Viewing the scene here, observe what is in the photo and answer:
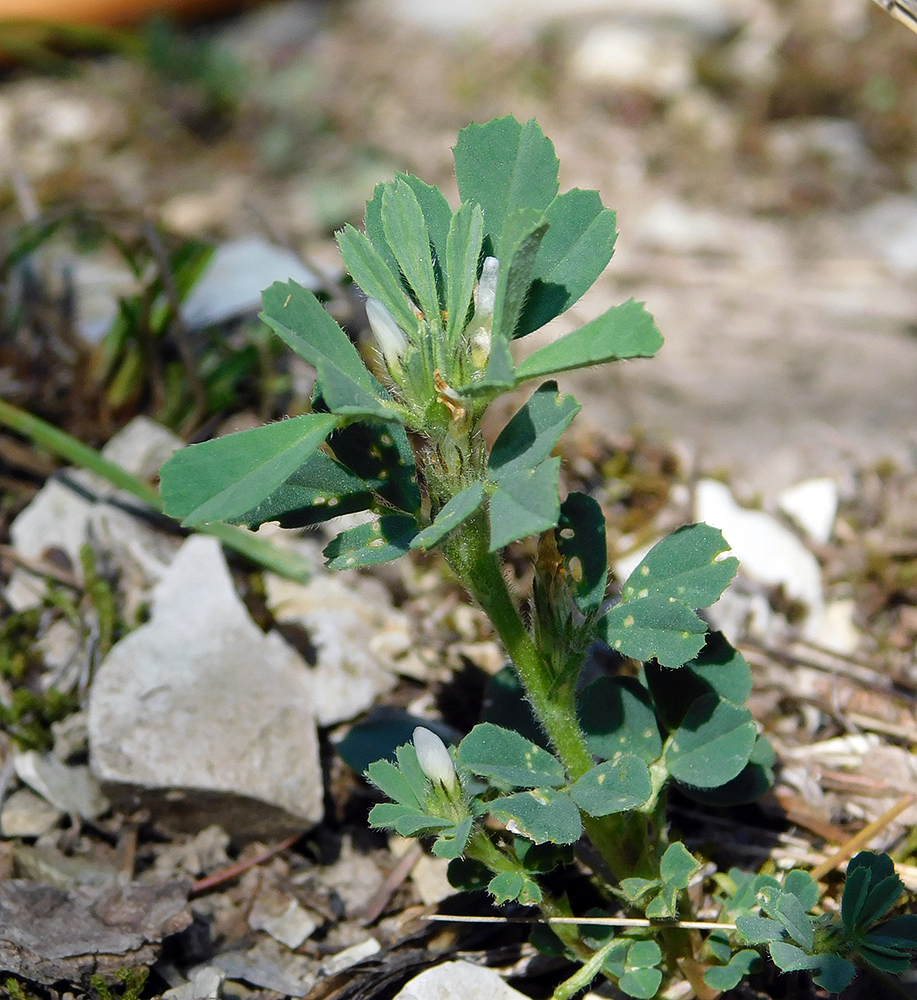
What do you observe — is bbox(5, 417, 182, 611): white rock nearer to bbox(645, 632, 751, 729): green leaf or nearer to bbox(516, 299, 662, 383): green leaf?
bbox(645, 632, 751, 729): green leaf

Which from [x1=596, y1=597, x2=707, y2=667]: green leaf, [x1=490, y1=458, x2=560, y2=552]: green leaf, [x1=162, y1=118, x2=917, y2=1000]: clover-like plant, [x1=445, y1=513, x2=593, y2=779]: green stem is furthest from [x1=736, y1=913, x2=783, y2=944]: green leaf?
[x1=490, y1=458, x2=560, y2=552]: green leaf

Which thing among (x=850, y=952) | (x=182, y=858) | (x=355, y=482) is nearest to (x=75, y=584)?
(x=182, y=858)

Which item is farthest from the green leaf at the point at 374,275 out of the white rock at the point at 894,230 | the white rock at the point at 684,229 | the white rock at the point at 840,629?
the white rock at the point at 894,230

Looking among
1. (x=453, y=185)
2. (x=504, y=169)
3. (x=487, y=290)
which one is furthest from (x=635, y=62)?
(x=487, y=290)

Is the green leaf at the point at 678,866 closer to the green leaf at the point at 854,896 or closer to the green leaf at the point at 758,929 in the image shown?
the green leaf at the point at 758,929

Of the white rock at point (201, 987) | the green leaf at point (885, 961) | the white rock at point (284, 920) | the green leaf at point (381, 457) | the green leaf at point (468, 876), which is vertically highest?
the green leaf at point (381, 457)

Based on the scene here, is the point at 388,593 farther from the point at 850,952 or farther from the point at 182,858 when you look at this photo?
the point at 850,952
